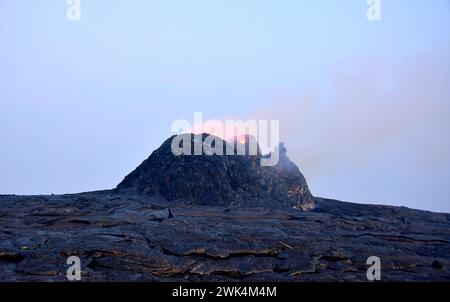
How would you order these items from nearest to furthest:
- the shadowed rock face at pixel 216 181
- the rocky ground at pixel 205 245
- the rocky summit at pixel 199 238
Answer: the rocky ground at pixel 205 245 < the rocky summit at pixel 199 238 < the shadowed rock face at pixel 216 181

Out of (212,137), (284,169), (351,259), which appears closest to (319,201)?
(284,169)

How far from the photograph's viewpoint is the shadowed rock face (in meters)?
27.2

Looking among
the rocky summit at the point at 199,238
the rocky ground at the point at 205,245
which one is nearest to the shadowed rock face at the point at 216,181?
the rocky summit at the point at 199,238

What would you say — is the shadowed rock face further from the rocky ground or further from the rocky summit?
the rocky ground

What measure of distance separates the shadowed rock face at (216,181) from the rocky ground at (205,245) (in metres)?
4.83

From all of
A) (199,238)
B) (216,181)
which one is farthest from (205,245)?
(216,181)

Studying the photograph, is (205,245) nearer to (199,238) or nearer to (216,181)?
(199,238)

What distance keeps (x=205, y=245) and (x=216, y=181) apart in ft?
44.4

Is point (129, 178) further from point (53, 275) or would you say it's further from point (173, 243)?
point (53, 275)

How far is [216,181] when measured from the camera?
27984 millimetres

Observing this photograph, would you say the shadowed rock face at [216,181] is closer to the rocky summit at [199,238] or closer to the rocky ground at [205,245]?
the rocky summit at [199,238]

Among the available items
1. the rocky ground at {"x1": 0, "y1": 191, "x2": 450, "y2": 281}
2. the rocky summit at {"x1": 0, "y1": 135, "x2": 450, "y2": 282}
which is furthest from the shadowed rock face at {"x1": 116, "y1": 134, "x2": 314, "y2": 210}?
the rocky ground at {"x1": 0, "y1": 191, "x2": 450, "y2": 281}

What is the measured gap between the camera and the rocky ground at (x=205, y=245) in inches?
495

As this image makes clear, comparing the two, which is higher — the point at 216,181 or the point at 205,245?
the point at 216,181
